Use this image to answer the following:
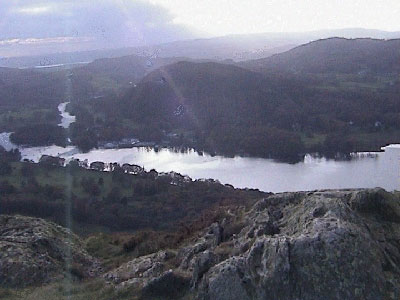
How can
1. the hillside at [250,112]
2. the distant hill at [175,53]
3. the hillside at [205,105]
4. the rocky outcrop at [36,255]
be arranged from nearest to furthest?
the rocky outcrop at [36,255] < the hillside at [250,112] < the hillside at [205,105] < the distant hill at [175,53]

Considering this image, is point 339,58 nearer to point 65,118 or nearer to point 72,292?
point 65,118

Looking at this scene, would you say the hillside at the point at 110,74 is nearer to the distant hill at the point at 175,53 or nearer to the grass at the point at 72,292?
the distant hill at the point at 175,53

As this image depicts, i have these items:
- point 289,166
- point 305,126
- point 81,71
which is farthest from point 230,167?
point 81,71

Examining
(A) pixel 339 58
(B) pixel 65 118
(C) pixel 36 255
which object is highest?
(A) pixel 339 58

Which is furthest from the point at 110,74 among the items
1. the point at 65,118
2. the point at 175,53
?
the point at 65,118

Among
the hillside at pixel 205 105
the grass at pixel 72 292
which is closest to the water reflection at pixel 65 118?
the hillside at pixel 205 105

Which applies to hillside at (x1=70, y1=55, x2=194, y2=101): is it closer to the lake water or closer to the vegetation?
the lake water

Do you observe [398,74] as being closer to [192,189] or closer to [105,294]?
[192,189]

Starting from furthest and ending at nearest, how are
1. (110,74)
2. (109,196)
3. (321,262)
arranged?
(110,74), (109,196), (321,262)
